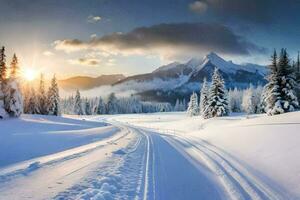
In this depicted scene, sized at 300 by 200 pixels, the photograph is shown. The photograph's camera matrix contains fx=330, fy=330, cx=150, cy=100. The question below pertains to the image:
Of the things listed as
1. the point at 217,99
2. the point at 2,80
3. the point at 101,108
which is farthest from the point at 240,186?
the point at 101,108

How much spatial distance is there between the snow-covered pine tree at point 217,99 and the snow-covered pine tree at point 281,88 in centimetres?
1706

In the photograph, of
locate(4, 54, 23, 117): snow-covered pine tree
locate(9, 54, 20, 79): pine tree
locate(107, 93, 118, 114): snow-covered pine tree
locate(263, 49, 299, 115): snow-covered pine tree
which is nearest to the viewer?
locate(263, 49, 299, 115): snow-covered pine tree

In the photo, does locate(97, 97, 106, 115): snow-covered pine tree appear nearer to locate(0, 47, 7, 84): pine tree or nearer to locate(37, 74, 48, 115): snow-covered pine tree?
locate(37, 74, 48, 115): snow-covered pine tree

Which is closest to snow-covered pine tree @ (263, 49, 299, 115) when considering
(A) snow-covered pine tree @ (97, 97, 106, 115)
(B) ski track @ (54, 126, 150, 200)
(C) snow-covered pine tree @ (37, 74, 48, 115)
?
(B) ski track @ (54, 126, 150, 200)

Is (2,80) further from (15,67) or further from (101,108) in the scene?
(101,108)

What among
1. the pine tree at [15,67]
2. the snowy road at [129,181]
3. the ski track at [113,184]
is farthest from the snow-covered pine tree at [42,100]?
the ski track at [113,184]

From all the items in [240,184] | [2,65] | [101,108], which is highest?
[2,65]

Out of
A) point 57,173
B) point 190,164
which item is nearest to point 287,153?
point 190,164

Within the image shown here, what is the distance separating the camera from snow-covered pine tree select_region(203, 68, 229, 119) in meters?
64.2

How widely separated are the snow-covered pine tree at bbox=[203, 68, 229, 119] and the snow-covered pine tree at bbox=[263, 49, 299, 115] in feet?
56.0

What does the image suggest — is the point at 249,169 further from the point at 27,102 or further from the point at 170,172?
the point at 27,102

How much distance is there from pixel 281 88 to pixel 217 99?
66.4 ft

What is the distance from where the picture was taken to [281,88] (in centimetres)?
4638

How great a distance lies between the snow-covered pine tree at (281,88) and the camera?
45.4m
